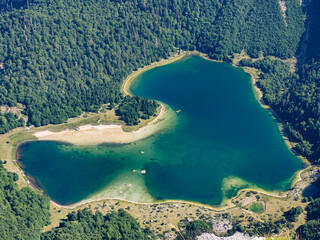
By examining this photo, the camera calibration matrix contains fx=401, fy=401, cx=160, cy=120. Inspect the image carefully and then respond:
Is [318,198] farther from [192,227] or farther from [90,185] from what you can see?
[90,185]

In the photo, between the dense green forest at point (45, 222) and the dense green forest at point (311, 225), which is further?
the dense green forest at point (311, 225)

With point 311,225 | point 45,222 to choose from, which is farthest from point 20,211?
point 311,225

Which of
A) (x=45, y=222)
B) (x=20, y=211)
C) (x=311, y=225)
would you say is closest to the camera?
(x=311, y=225)

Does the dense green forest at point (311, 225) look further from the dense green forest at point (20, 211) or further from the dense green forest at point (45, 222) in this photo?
the dense green forest at point (20, 211)

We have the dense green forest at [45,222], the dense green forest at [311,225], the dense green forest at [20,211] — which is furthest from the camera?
the dense green forest at [311,225]

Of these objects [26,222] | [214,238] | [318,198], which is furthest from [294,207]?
→ [26,222]

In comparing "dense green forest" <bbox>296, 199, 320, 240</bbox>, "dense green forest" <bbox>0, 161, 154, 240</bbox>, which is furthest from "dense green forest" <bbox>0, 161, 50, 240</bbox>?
"dense green forest" <bbox>296, 199, 320, 240</bbox>

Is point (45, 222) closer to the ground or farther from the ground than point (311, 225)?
closer to the ground

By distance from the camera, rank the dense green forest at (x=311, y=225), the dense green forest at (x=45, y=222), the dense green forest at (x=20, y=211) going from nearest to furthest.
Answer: the dense green forest at (x=20, y=211) → the dense green forest at (x=45, y=222) → the dense green forest at (x=311, y=225)

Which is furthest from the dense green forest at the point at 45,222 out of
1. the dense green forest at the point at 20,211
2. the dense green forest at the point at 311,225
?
the dense green forest at the point at 311,225

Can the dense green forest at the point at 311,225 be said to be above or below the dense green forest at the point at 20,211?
above

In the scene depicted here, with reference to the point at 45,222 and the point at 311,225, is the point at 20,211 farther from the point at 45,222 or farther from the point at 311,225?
the point at 311,225
